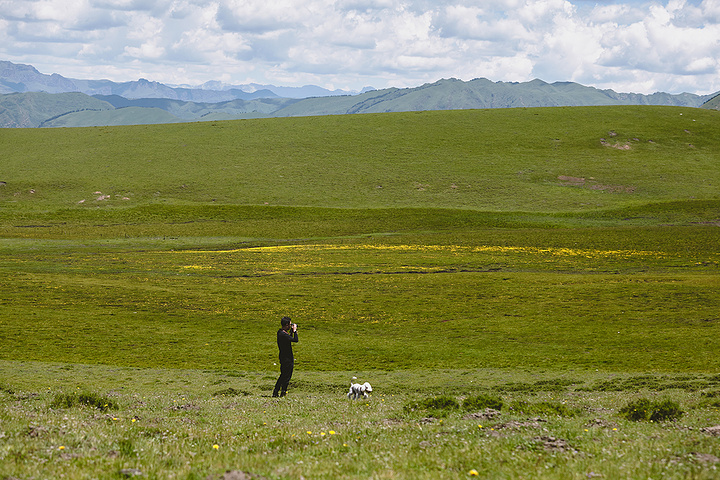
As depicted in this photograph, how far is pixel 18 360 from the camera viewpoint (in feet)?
103

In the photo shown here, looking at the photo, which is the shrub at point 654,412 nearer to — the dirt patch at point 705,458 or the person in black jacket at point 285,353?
the dirt patch at point 705,458

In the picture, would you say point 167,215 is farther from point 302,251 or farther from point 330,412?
point 330,412

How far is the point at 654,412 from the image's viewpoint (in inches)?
652

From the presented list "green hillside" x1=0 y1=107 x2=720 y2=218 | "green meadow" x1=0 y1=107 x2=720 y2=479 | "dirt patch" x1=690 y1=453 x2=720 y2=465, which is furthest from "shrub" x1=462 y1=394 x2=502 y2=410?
"green hillside" x1=0 y1=107 x2=720 y2=218

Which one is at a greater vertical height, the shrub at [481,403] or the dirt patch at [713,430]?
the dirt patch at [713,430]

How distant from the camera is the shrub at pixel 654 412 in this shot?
1641 cm

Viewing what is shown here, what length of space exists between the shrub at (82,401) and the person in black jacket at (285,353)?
21.7ft

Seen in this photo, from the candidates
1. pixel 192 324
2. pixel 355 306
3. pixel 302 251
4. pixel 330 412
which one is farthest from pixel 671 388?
pixel 302 251

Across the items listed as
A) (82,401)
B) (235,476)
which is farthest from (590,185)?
(235,476)

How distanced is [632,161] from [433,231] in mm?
74359

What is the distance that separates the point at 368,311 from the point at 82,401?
28859 mm

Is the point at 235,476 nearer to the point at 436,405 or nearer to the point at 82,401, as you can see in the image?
the point at 436,405

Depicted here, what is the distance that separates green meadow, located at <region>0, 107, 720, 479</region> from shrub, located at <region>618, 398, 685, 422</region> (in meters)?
0.11

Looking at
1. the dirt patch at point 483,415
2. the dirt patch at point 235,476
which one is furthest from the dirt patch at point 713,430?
the dirt patch at point 235,476
